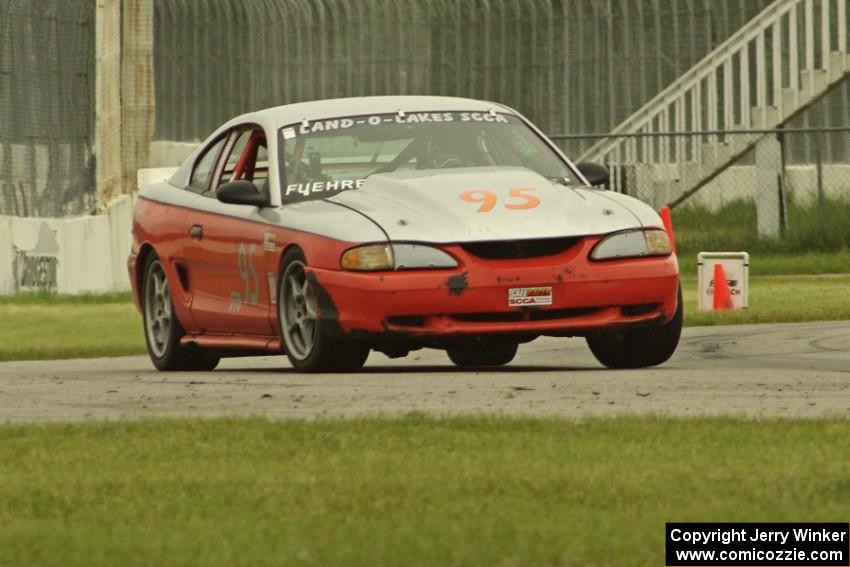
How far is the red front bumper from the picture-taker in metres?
11.0

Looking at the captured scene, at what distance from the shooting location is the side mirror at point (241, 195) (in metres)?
11.9

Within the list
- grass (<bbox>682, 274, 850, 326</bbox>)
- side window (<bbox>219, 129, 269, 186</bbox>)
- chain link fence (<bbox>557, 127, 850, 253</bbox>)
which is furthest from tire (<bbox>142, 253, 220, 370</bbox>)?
chain link fence (<bbox>557, 127, 850, 253</bbox>)

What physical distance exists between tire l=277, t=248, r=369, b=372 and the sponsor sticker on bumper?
81 centimetres

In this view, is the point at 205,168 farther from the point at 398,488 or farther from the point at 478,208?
the point at 398,488

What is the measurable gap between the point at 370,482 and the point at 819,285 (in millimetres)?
16314

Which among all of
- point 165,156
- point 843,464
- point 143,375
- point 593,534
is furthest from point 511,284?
point 165,156

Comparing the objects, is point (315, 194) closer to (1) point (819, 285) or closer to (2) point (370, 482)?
(2) point (370, 482)

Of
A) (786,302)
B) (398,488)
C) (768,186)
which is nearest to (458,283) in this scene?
(398,488)

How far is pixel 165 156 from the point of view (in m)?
37.6

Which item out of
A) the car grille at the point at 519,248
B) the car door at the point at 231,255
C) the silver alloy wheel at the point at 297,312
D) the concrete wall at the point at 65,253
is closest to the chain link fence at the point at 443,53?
the concrete wall at the point at 65,253

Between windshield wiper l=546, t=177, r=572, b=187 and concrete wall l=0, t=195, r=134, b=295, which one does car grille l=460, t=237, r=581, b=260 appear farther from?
concrete wall l=0, t=195, r=134, b=295

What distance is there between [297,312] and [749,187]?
71.8 ft

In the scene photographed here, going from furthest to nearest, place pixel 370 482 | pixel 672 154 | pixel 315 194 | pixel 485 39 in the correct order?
pixel 485 39
pixel 672 154
pixel 315 194
pixel 370 482

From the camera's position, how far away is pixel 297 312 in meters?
11.5
